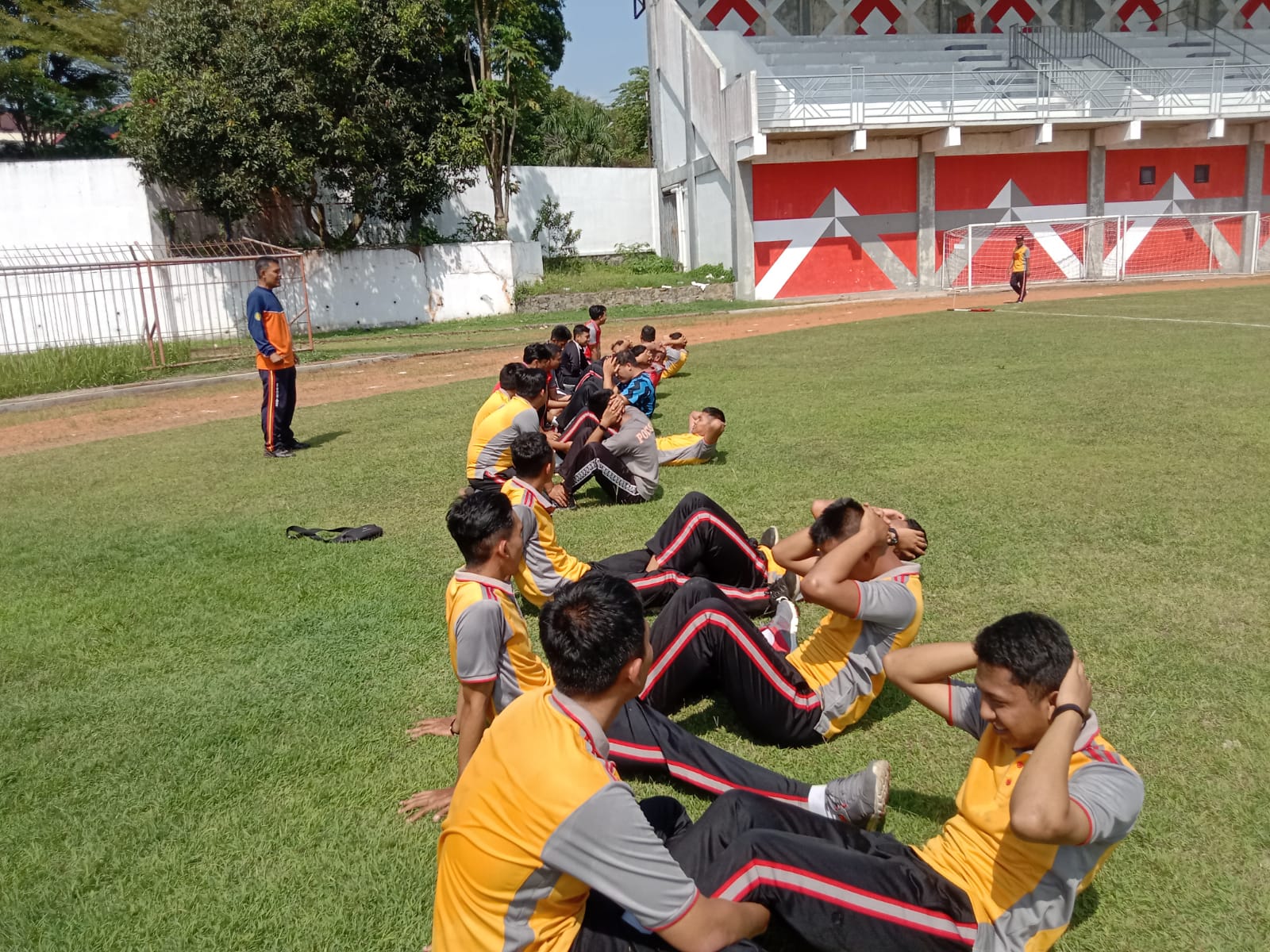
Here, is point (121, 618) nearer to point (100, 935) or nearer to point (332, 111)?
point (100, 935)

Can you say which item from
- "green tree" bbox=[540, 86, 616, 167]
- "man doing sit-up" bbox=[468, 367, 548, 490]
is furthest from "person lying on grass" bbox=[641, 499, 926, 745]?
"green tree" bbox=[540, 86, 616, 167]

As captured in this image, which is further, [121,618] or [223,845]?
[121,618]

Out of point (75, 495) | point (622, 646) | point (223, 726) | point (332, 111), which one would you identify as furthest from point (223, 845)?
point (332, 111)

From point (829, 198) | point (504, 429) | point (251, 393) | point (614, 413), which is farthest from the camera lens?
point (829, 198)

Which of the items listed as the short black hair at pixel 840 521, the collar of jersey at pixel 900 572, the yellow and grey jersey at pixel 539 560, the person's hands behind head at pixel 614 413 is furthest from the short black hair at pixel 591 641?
the person's hands behind head at pixel 614 413

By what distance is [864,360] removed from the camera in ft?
47.2

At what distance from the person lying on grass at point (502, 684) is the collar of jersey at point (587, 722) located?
101 cm

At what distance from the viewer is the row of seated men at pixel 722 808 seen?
7.25 feet

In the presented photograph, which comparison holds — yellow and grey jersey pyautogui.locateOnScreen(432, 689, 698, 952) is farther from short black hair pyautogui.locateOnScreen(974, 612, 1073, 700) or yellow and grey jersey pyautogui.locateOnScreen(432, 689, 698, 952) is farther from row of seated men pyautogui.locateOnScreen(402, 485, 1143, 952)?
short black hair pyautogui.locateOnScreen(974, 612, 1073, 700)

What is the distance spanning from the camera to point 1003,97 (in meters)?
28.5

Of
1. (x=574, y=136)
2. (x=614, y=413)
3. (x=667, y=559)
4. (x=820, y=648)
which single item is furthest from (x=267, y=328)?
(x=574, y=136)

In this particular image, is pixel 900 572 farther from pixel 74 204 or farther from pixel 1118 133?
pixel 1118 133

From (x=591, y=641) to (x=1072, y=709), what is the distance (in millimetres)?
1243

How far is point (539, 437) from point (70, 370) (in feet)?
48.5
